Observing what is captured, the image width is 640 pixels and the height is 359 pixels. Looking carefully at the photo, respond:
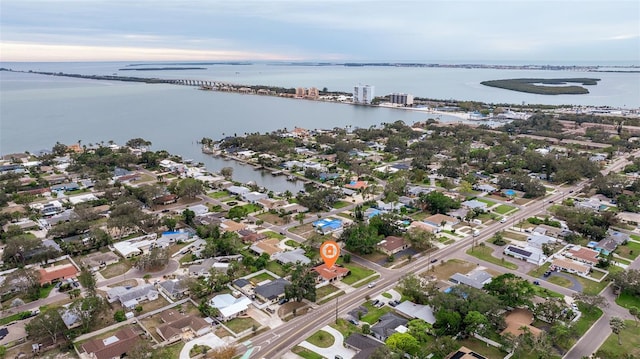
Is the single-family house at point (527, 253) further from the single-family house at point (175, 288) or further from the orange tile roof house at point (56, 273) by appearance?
the orange tile roof house at point (56, 273)

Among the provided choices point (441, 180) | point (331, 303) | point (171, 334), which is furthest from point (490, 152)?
point (171, 334)

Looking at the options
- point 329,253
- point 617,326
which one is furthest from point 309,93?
point 617,326

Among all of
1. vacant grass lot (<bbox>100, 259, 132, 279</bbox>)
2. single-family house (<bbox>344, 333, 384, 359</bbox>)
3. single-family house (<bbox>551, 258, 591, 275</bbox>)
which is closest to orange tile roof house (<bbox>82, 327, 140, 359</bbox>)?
vacant grass lot (<bbox>100, 259, 132, 279</bbox>)

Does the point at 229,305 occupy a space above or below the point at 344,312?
above

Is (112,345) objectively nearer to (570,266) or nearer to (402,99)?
(570,266)

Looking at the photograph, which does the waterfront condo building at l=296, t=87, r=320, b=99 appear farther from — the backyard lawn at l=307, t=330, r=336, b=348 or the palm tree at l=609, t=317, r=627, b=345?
the palm tree at l=609, t=317, r=627, b=345

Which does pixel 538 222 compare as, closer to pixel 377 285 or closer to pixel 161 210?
pixel 377 285
